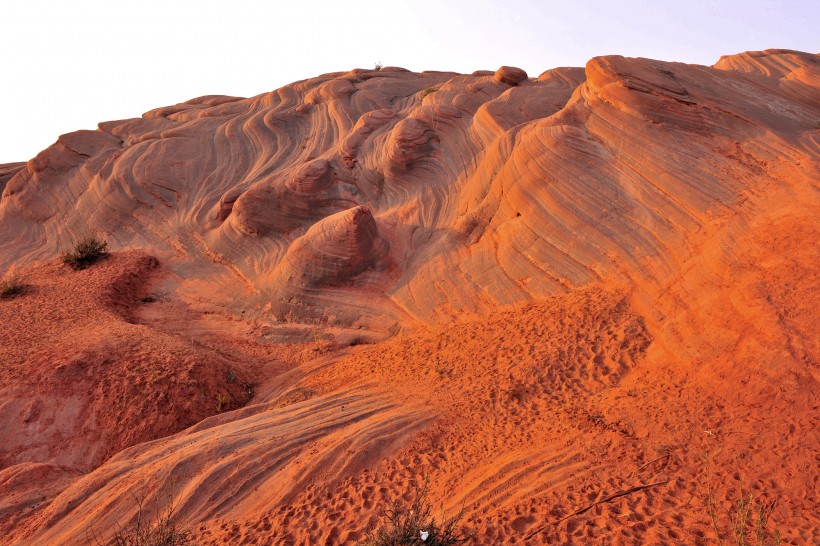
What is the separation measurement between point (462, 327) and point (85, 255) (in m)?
13.5

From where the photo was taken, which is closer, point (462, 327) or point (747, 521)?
point (747, 521)

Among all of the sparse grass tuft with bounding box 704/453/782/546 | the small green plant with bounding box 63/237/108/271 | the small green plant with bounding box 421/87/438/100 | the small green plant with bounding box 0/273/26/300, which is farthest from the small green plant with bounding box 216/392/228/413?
the small green plant with bounding box 421/87/438/100

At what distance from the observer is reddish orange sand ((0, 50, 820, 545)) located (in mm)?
5875

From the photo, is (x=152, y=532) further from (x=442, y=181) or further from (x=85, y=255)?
(x=85, y=255)

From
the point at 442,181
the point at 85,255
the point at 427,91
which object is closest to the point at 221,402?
the point at 442,181

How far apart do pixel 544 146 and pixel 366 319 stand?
6044 millimetres

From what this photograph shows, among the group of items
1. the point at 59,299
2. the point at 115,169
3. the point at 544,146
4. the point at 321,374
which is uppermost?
the point at 115,169

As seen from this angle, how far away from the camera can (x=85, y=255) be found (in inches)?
665

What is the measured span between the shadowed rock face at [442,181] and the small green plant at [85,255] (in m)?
1.38

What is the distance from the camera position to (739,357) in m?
6.93

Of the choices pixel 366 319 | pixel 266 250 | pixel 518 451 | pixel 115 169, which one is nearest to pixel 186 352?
pixel 366 319

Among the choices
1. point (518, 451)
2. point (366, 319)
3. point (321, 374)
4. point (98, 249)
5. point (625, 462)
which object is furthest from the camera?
point (98, 249)

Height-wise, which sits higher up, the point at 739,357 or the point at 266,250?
the point at 266,250

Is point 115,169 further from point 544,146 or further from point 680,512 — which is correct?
point 680,512
